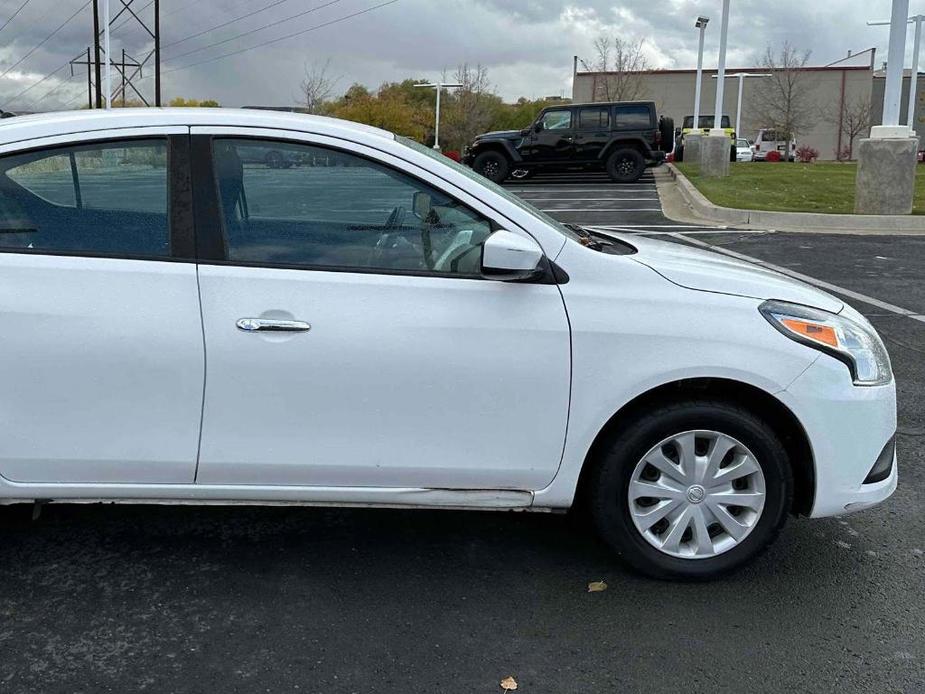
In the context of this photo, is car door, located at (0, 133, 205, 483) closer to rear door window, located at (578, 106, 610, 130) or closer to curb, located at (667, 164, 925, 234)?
curb, located at (667, 164, 925, 234)

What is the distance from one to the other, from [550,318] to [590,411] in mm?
344

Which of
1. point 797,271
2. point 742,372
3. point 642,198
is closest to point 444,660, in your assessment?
point 742,372

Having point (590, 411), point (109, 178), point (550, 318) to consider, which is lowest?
point (590, 411)

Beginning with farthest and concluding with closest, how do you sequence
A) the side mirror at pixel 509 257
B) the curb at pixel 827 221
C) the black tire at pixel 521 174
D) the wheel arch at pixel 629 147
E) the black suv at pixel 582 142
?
the black tire at pixel 521 174 < the black suv at pixel 582 142 < the wheel arch at pixel 629 147 < the curb at pixel 827 221 < the side mirror at pixel 509 257

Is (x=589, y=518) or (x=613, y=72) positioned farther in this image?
(x=613, y=72)

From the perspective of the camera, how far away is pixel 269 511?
13.4 ft

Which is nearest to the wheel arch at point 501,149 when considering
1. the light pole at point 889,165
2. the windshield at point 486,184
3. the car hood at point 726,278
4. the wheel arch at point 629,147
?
the wheel arch at point 629,147

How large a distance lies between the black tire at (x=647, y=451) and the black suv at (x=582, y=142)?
2191cm

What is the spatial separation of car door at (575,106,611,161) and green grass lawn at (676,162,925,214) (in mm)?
2446

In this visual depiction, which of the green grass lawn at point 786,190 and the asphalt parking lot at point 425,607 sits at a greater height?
the green grass lawn at point 786,190

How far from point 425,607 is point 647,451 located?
36.6 inches

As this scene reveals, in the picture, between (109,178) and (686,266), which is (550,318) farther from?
(109,178)

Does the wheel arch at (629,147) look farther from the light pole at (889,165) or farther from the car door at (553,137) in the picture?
the light pole at (889,165)

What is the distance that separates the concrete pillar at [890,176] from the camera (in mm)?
14719
